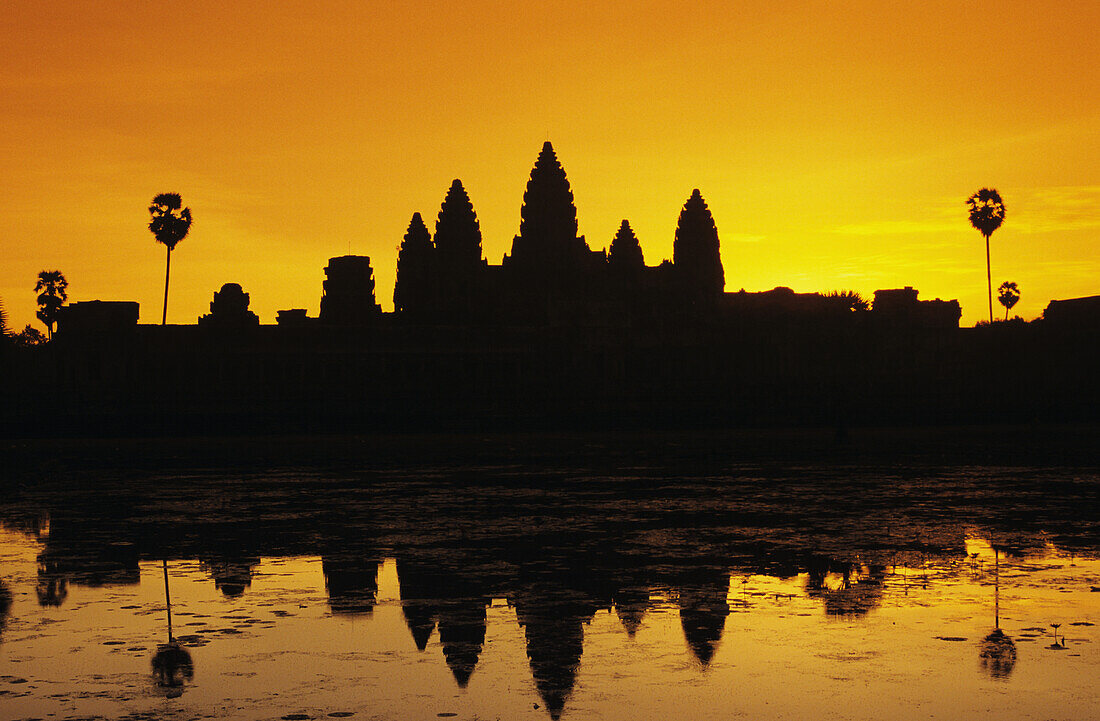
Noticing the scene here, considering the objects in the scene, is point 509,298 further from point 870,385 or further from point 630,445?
point 630,445

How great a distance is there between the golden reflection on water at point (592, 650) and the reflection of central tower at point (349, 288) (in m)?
80.3

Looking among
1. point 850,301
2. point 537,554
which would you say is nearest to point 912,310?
point 850,301

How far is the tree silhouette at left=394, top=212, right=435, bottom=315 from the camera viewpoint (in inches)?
3981

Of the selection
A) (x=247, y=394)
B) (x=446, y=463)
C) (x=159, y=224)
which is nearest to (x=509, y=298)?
(x=159, y=224)

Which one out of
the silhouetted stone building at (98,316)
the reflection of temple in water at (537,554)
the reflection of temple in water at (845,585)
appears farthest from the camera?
the silhouetted stone building at (98,316)

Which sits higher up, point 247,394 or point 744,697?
point 247,394

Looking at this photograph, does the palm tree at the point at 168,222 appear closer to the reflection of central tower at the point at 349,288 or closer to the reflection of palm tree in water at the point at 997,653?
the reflection of central tower at the point at 349,288

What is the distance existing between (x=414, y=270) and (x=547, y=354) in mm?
30267

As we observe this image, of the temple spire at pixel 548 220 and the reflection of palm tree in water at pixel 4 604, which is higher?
the temple spire at pixel 548 220

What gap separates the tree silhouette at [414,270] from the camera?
101 meters

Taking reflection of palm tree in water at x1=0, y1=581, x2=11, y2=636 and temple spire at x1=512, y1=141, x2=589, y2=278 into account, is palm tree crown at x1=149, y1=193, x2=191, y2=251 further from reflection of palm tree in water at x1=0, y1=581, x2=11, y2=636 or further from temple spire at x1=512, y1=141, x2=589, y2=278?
reflection of palm tree in water at x1=0, y1=581, x2=11, y2=636

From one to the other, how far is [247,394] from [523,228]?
4629 cm

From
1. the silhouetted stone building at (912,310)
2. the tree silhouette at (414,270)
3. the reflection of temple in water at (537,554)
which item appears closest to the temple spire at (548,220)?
the tree silhouette at (414,270)

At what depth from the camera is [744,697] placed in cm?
762
